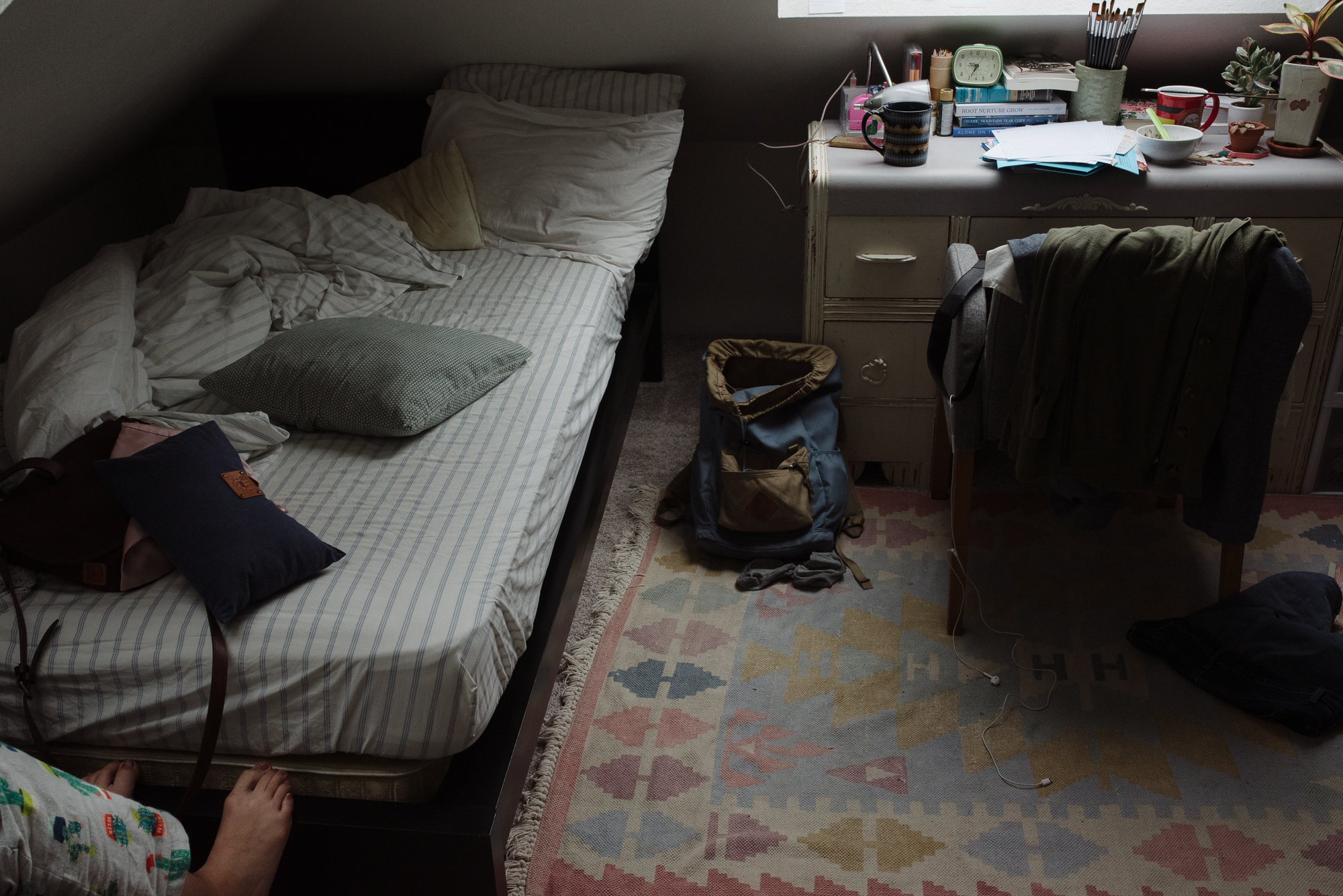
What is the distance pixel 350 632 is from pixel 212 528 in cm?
26

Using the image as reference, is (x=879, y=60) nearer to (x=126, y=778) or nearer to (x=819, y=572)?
(x=819, y=572)

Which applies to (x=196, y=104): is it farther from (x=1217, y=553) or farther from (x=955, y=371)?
(x=1217, y=553)

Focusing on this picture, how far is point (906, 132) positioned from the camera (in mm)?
2168

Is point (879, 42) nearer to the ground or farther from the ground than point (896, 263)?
farther from the ground

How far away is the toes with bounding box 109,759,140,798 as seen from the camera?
1271 mm

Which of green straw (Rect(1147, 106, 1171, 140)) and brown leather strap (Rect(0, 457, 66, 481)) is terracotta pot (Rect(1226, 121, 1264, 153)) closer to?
green straw (Rect(1147, 106, 1171, 140))

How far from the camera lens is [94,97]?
204 cm

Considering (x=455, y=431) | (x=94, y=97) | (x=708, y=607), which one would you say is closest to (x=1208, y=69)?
(x=708, y=607)

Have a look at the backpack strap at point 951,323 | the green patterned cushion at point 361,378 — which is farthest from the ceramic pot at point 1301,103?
the green patterned cushion at point 361,378

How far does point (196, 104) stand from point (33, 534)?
213 centimetres

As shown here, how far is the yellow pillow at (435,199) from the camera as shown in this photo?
2.43 metres

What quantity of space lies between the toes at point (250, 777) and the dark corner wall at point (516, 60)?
132 centimetres

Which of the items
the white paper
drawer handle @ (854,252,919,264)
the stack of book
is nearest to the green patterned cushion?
drawer handle @ (854,252,919,264)

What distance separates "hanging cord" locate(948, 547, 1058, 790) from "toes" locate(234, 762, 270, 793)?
3.79 feet
